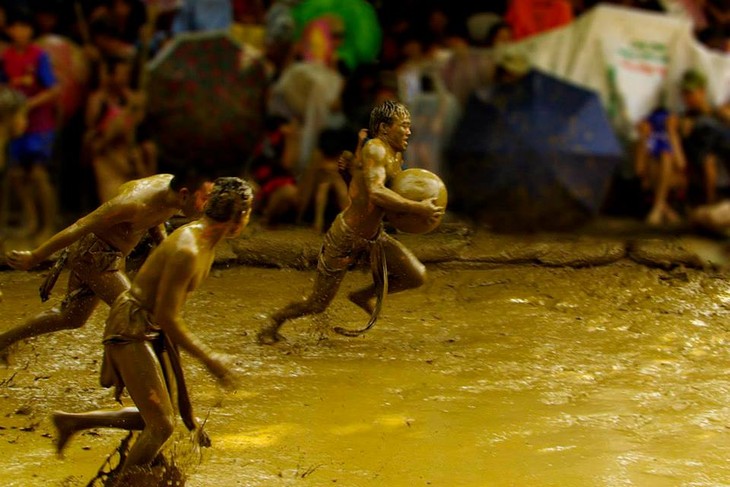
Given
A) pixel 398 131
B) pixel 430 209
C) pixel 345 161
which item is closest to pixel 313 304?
pixel 345 161

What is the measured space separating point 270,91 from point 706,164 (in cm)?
384

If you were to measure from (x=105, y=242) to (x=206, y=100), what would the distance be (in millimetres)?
3916

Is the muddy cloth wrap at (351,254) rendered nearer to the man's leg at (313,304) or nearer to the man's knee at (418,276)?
the man's leg at (313,304)

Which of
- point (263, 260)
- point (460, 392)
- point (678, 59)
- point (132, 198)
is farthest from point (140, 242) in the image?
point (678, 59)

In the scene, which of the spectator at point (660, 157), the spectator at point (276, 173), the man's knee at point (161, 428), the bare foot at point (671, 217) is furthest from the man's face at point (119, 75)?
the man's knee at point (161, 428)

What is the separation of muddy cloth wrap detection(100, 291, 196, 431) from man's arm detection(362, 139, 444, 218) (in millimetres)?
1942

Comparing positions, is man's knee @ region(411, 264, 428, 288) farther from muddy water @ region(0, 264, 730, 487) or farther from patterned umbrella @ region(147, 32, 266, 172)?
patterned umbrella @ region(147, 32, 266, 172)

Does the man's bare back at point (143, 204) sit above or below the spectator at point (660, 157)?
above

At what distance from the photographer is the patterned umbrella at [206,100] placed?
29.2ft

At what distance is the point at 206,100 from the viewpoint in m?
9.09

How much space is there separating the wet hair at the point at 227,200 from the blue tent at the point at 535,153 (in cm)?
499

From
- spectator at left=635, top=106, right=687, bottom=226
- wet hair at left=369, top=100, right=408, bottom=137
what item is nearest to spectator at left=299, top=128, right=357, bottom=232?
wet hair at left=369, top=100, right=408, bottom=137

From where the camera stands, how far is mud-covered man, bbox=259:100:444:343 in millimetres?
5957

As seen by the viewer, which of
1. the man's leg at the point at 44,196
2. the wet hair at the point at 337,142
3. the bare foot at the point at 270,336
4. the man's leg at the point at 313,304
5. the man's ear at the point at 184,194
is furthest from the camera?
the man's leg at the point at 44,196
